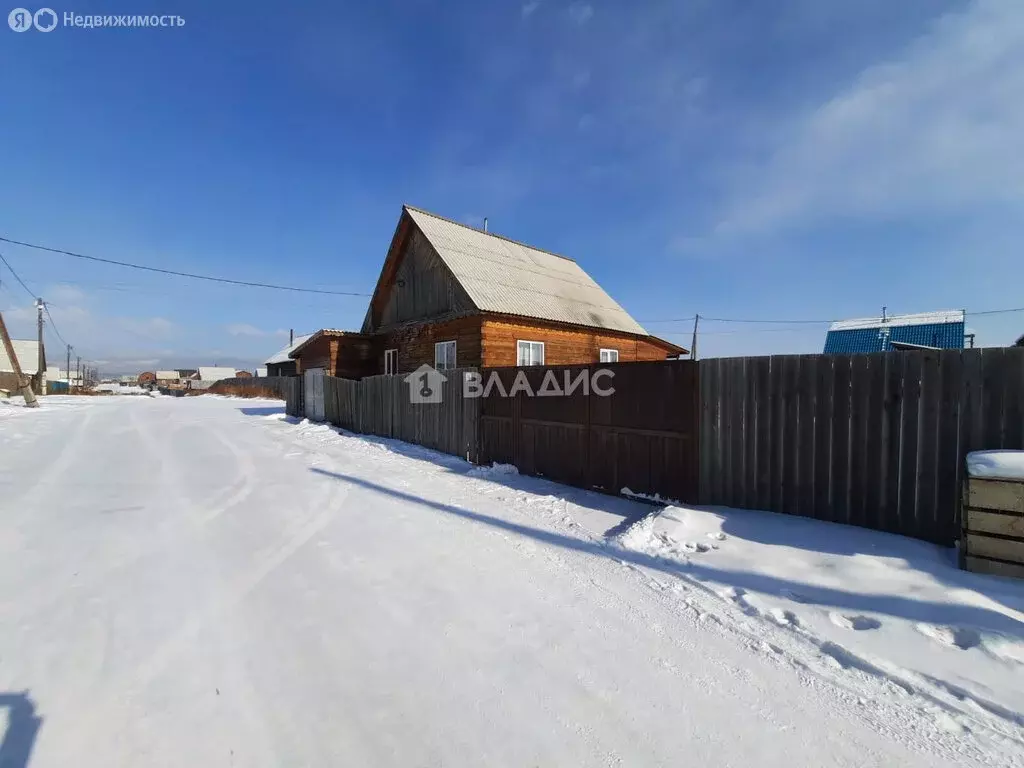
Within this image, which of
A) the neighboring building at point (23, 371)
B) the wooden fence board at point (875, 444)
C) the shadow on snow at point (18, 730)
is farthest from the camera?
the neighboring building at point (23, 371)

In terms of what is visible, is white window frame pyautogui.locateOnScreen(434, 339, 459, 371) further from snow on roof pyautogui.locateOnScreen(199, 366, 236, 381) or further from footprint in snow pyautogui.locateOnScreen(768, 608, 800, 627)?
snow on roof pyautogui.locateOnScreen(199, 366, 236, 381)

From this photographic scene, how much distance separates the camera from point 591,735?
2186 mm

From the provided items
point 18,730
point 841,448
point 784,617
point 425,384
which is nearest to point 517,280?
point 425,384

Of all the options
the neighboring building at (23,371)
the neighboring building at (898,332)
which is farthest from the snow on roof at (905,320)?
the neighboring building at (23,371)

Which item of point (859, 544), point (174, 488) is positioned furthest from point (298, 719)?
point (174, 488)

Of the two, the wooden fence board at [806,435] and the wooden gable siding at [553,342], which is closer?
the wooden fence board at [806,435]

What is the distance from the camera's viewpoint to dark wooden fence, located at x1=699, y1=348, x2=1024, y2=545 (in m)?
4.08

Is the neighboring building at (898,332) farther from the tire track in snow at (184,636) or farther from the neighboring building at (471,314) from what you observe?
the tire track in snow at (184,636)

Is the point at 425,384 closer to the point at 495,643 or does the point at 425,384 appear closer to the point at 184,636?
the point at 184,636

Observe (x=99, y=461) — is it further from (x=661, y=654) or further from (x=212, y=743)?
(x=661, y=654)

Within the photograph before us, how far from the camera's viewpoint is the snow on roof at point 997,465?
3.46 meters

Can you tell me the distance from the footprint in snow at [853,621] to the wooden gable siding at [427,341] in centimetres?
1152

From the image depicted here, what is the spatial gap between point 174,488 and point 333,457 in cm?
323

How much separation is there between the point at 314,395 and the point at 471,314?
7.92m
